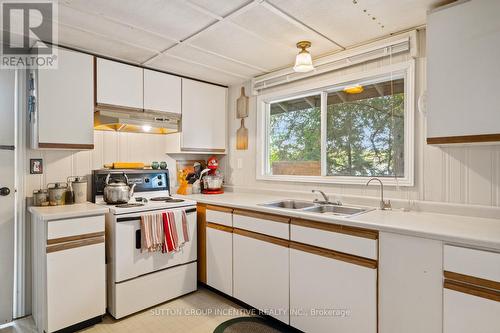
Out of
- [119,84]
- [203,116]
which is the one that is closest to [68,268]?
[119,84]

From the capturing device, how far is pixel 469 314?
1381mm

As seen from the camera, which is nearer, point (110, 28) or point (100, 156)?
point (110, 28)

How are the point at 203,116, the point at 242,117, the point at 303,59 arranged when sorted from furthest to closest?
the point at 242,117 < the point at 203,116 < the point at 303,59

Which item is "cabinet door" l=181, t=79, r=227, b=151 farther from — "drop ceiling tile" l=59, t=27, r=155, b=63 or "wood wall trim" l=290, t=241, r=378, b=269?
"wood wall trim" l=290, t=241, r=378, b=269

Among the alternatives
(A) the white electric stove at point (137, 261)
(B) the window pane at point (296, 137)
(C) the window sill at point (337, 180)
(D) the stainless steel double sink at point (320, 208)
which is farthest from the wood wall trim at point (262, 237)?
(B) the window pane at point (296, 137)

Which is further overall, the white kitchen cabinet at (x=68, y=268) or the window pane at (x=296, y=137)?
the window pane at (x=296, y=137)

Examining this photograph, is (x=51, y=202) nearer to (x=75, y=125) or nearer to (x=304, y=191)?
(x=75, y=125)

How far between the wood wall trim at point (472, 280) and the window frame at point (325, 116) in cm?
84

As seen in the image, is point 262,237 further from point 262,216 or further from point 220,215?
point 220,215

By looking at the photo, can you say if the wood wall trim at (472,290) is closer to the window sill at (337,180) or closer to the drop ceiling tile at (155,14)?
the window sill at (337,180)

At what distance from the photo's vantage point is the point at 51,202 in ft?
7.80

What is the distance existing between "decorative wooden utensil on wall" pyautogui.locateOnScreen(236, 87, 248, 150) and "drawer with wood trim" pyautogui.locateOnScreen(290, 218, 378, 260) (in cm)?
155

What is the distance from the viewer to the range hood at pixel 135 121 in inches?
101

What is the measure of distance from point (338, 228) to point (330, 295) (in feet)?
1.50
